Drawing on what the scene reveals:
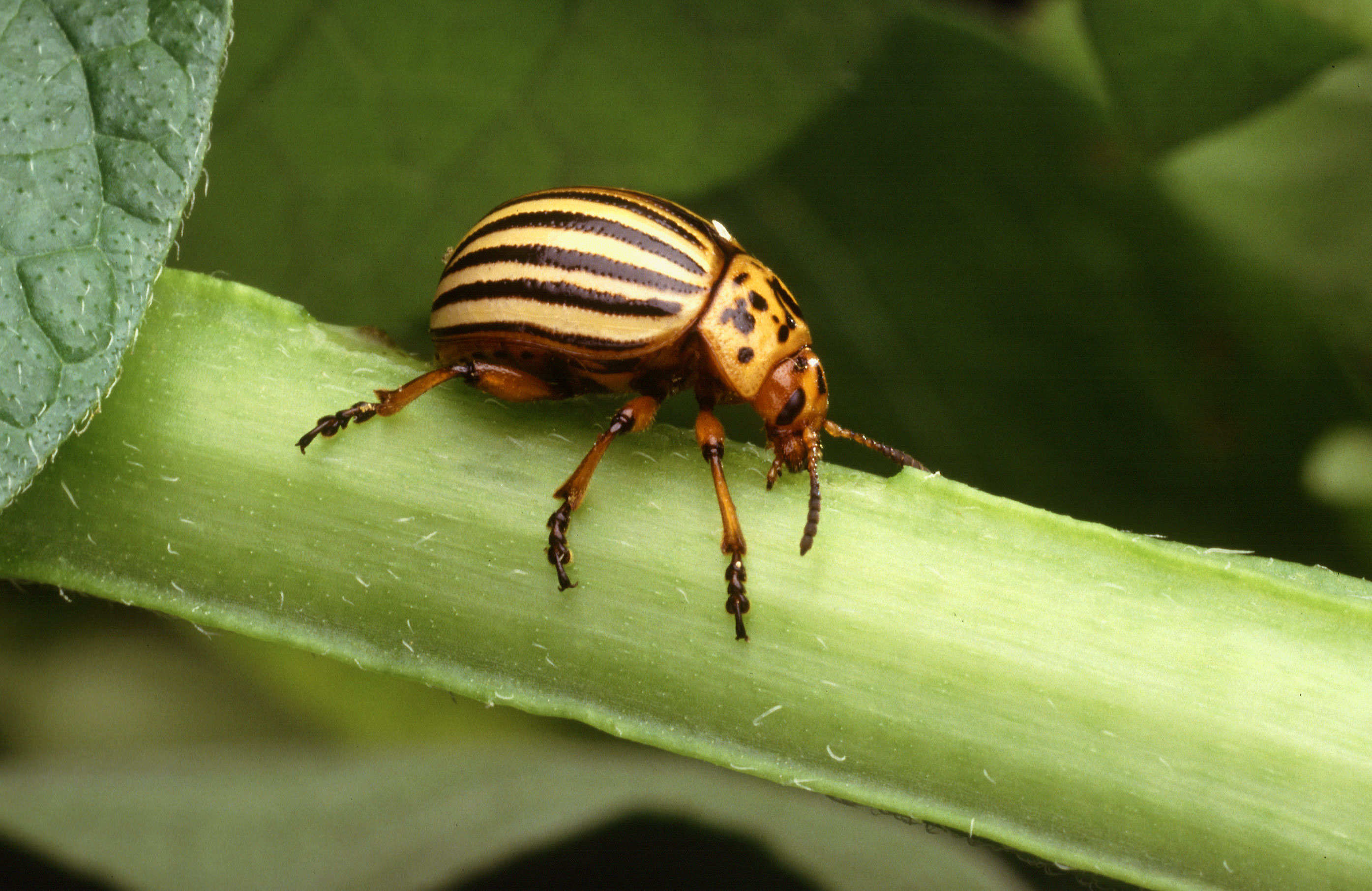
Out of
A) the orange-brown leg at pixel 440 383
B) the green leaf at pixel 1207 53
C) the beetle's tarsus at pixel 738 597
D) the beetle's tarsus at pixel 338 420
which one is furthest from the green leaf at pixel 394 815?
the green leaf at pixel 1207 53

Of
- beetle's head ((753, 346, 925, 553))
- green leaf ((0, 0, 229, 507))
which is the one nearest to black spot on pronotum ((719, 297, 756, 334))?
beetle's head ((753, 346, 925, 553))

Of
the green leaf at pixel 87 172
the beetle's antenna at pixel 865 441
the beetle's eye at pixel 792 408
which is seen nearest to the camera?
the green leaf at pixel 87 172

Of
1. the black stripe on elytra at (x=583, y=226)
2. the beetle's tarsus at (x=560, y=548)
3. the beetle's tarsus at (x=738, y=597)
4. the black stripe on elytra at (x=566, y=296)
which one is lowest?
the beetle's tarsus at (x=738, y=597)

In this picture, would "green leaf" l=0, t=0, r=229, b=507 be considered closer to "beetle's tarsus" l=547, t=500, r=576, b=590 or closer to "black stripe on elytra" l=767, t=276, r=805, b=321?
"beetle's tarsus" l=547, t=500, r=576, b=590

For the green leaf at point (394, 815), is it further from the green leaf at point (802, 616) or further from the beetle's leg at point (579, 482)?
the beetle's leg at point (579, 482)

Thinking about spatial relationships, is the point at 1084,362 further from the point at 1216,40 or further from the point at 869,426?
the point at 1216,40

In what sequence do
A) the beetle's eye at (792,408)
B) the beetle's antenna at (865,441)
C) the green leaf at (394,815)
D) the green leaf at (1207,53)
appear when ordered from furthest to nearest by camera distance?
the green leaf at (1207,53) < the green leaf at (394,815) < the beetle's antenna at (865,441) < the beetle's eye at (792,408)

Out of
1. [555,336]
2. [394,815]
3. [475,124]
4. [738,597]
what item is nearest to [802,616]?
[738,597]

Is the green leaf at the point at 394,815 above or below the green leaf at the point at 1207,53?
below

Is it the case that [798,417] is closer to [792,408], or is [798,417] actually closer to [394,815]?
[792,408]
